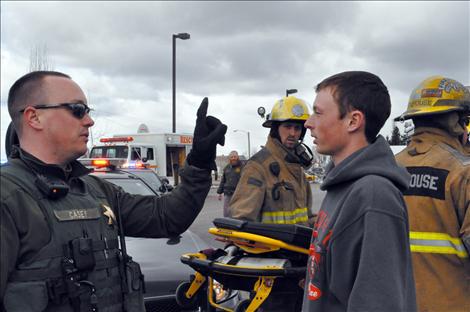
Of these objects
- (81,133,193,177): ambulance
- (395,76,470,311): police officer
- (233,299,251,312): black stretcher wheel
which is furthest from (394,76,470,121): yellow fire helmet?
(81,133,193,177): ambulance

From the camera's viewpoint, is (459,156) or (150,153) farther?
(150,153)

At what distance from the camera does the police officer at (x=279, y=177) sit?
3.31 meters

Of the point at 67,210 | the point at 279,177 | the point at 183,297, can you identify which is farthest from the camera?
the point at 279,177

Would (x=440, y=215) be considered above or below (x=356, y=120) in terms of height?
below

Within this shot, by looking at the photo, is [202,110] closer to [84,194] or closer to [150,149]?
[84,194]

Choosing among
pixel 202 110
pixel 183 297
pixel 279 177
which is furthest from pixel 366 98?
pixel 279 177

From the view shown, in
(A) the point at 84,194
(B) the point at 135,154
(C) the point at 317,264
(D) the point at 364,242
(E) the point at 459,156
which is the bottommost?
(C) the point at 317,264

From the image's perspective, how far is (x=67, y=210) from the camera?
1888 mm

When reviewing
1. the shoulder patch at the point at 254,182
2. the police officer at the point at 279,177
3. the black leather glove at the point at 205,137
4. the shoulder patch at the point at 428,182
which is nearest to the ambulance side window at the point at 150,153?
the police officer at the point at 279,177

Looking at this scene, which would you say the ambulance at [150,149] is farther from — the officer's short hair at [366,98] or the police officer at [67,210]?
the officer's short hair at [366,98]

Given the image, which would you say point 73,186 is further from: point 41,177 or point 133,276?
point 133,276

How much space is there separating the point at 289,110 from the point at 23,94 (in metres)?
2.20

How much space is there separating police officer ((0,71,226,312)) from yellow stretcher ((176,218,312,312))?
255mm

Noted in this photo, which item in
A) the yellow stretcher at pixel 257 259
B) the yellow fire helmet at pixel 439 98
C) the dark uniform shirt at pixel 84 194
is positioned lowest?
the yellow stretcher at pixel 257 259
